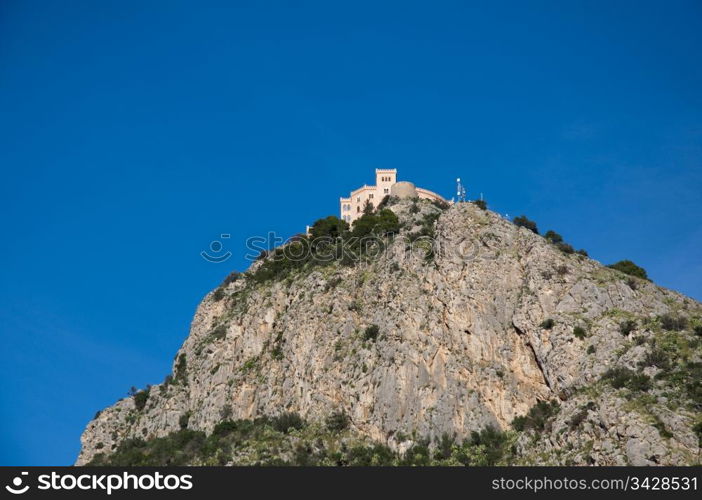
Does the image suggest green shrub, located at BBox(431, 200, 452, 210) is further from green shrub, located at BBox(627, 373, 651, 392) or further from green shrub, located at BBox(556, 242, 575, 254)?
green shrub, located at BBox(627, 373, 651, 392)

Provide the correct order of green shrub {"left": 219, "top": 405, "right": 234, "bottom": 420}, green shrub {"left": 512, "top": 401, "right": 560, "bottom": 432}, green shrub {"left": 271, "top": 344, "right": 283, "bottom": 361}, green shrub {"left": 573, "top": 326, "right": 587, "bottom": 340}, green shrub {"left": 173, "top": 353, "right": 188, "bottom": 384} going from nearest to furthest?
green shrub {"left": 512, "top": 401, "right": 560, "bottom": 432}
green shrub {"left": 573, "top": 326, "right": 587, "bottom": 340}
green shrub {"left": 219, "top": 405, "right": 234, "bottom": 420}
green shrub {"left": 271, "top": 344, "right": 283, "bottom": 361}
green shrub {"left": 173, "top": 353, "right": 188, "bottom": 384}

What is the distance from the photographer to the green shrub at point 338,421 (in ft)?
336

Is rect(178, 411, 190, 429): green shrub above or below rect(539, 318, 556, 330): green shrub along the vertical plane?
below

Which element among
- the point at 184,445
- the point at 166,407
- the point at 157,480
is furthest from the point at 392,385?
the point at 157,480

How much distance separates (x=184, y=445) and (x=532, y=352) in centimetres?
3645

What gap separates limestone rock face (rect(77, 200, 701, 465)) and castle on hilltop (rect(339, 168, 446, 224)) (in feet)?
76.2

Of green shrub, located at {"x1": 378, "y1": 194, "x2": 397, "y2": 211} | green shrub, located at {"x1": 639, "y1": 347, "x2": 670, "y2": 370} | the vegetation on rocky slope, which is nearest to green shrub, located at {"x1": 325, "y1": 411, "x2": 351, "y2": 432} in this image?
the vegetation on rocky slope

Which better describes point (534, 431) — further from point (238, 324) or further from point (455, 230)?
point (238, 324)

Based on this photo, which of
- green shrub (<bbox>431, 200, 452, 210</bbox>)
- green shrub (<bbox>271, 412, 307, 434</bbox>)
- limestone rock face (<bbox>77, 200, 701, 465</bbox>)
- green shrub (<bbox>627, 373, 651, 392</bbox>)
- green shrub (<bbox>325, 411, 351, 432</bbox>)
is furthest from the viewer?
green shrub (<bbox>431, 200, 452, 210</bbox>)

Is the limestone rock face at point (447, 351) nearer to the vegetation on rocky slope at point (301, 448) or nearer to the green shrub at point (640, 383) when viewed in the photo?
the green shrub at point (640, 383)

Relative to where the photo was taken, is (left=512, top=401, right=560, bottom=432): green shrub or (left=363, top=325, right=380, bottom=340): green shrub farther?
(left=363, top=325, right=380, bottom=340): green shrub

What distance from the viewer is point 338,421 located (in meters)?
103

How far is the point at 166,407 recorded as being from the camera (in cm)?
12025

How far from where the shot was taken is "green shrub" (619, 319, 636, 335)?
97.3m
